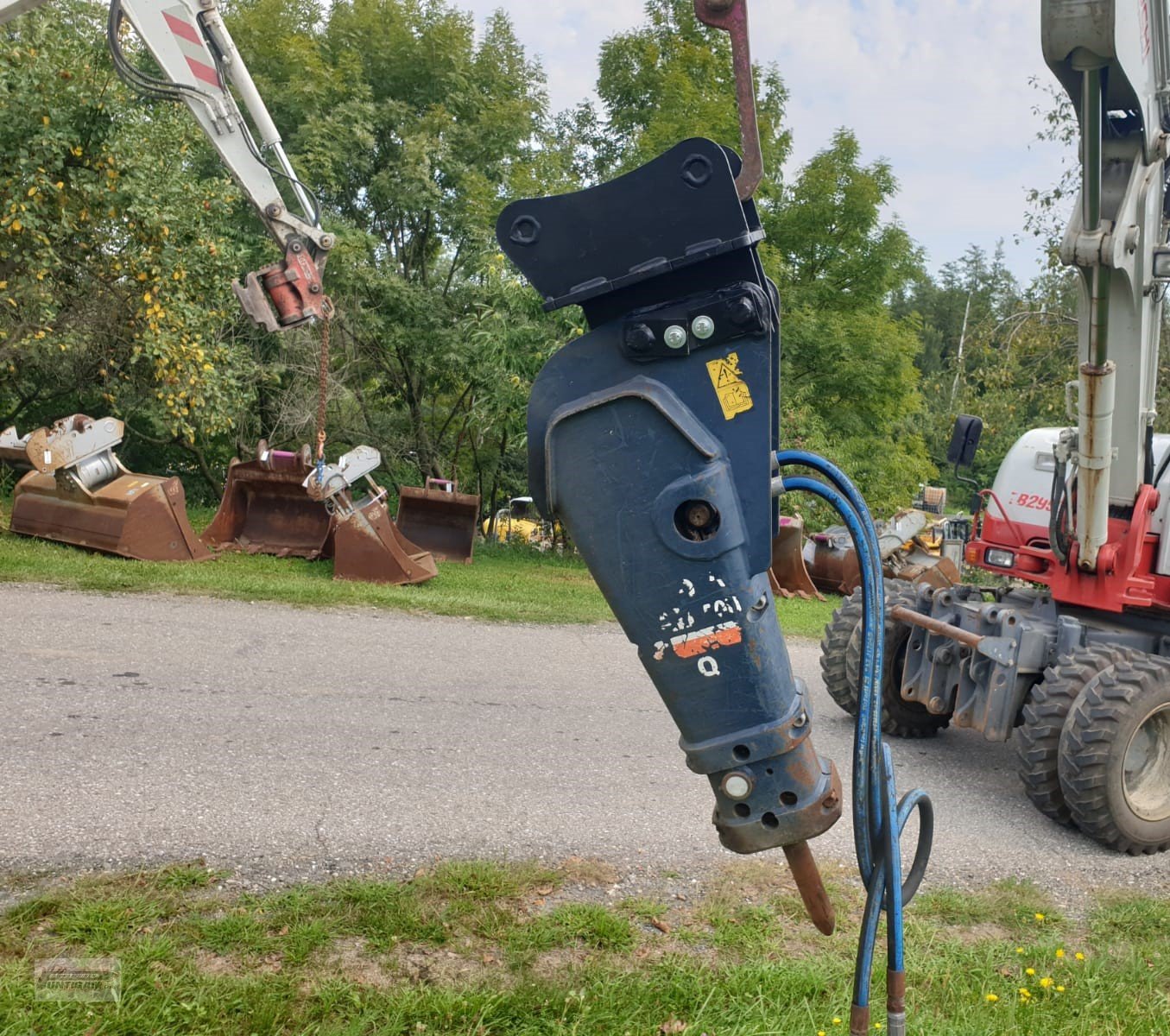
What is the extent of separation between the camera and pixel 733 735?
188cm

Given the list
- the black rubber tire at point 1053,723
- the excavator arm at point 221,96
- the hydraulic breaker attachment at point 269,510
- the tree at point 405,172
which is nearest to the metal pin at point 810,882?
the black rubber tire at point 1053,723

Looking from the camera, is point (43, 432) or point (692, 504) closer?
point (692, 504)

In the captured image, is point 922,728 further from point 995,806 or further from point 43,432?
point 43,432

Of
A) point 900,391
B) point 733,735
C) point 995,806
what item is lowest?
point 995,806

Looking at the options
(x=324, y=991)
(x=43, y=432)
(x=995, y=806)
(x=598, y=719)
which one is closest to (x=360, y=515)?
(x=43, y=432)

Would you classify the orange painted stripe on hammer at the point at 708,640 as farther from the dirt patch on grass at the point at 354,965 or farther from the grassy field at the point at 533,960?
the dirt patch on grass at the point at 354,965

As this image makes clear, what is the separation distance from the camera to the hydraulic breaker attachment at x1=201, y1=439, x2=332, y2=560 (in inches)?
440

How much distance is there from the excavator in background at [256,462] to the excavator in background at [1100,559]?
332 centimetres

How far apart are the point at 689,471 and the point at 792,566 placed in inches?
432

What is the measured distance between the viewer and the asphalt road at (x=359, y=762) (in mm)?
4125

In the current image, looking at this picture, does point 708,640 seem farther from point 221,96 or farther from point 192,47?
point 192,47

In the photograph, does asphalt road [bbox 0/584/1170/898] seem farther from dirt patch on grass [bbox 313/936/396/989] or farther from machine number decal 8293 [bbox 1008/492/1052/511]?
machine number decal 8293 [bbox 1008/492/1052/511]

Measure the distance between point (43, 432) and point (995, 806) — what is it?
8.92 m

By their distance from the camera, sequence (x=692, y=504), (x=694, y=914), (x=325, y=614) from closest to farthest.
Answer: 1. (x=692, y=504)
2. (x=694, y=914)
3. (x=325, y=614)
